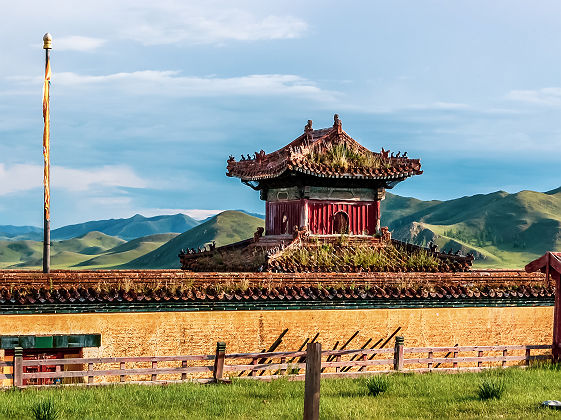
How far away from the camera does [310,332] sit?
2259cm

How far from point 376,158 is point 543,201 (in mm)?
161229

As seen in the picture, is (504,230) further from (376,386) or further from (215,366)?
(215,366)

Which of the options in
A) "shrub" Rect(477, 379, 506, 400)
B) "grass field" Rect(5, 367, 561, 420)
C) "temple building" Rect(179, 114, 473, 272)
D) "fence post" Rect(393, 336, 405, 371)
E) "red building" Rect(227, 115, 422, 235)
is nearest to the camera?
"grass field" Rect(5, 367, 561, 420)

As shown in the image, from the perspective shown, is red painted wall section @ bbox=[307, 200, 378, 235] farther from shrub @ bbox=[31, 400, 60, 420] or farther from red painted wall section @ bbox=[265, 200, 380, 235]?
shrub @ bbox=[31, 400, 60, 420]

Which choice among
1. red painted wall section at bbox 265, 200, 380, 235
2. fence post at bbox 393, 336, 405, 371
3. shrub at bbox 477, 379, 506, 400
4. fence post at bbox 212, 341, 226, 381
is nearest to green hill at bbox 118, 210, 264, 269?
red painted wall section at bbox 265, 200, 380, 235

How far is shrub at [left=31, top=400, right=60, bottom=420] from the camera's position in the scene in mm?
15325

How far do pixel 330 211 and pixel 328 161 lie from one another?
1878 mm

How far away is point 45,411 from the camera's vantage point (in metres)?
15.4

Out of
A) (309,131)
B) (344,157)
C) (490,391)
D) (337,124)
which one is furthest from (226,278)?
(309,131)

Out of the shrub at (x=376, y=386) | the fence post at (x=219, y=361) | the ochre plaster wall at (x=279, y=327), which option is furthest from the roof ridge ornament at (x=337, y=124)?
the shrub at (x=376, y=386)

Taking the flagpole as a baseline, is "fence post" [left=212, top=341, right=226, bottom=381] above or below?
below

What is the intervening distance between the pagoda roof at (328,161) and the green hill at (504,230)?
396 ft

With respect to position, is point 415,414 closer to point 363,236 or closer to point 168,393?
point 168,393

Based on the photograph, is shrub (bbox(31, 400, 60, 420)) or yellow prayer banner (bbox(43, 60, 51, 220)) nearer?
shrub (bbox(31, 400, 60, 420))
